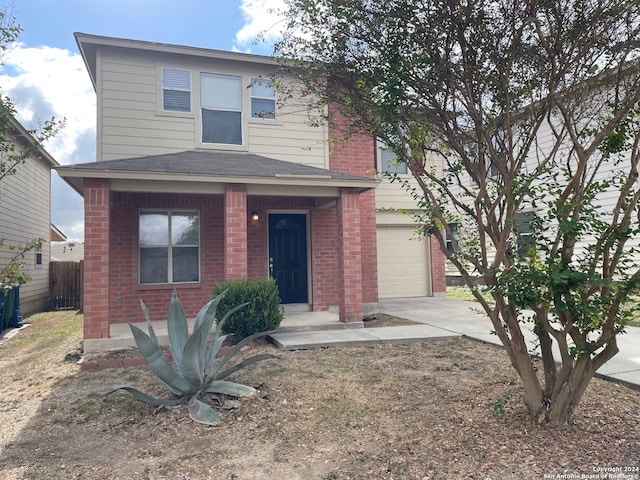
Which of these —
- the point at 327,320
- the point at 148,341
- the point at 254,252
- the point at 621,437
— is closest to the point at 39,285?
the point at 254,252

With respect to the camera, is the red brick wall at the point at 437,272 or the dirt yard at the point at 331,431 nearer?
the dirt yard at the point at 331,431

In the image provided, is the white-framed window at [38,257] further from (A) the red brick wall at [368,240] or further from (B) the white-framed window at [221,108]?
(A) the red brick wall at [368,240]

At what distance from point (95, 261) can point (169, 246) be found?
2.08 m

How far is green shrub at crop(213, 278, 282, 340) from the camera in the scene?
263 inches

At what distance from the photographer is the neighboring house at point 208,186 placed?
7594mm

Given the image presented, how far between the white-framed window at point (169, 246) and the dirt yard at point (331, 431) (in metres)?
3.35

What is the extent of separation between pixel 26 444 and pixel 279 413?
2044 millimetres

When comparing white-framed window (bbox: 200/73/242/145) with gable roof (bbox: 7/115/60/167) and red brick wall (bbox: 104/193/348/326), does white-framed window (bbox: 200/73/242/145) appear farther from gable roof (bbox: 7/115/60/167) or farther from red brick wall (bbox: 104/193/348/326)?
gable roof (bbox: 7/115/60/167)

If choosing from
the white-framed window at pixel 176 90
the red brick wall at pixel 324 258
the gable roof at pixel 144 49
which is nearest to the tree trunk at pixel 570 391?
the red brick wall at pixel 324 258

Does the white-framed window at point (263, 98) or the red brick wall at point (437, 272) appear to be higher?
the white-framed window at point (263, 98)

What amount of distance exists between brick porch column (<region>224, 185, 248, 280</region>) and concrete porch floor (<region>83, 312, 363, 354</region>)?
3.94ft

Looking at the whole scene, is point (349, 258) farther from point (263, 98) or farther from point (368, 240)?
point (263, 98)

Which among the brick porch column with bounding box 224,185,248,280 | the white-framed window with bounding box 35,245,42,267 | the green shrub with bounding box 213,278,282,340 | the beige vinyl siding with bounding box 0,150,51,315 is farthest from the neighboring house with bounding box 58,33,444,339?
the white-framed window with bounding box 35,245,42,267

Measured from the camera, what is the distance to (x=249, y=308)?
22.0 ft
